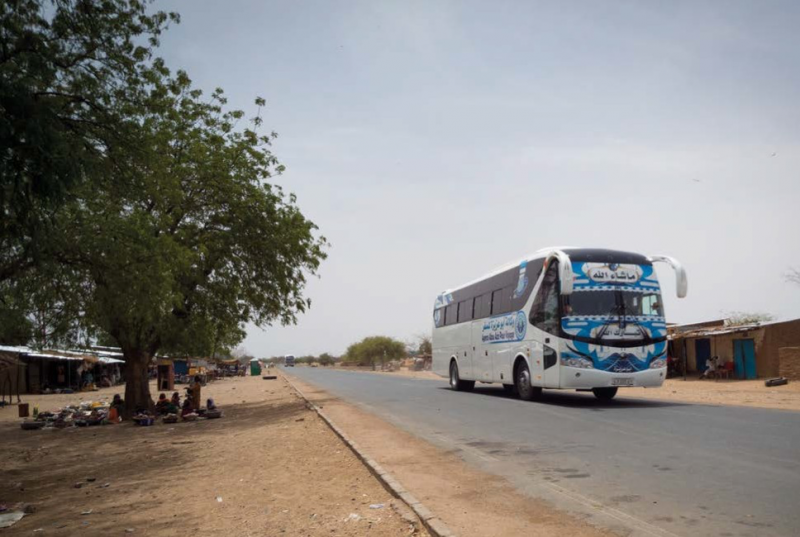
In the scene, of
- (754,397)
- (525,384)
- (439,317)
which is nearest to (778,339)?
(754,397)

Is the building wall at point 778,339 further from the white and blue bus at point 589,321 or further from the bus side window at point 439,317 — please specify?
the white and blue bus at point 589,321

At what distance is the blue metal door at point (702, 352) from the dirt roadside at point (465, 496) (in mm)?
28514

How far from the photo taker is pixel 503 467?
8312 millimetres

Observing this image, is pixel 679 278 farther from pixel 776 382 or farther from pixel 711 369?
pixel 711 369

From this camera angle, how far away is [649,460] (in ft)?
26.9

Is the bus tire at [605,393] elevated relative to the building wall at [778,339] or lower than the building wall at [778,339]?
lower

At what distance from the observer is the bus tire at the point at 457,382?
26297 millimetres

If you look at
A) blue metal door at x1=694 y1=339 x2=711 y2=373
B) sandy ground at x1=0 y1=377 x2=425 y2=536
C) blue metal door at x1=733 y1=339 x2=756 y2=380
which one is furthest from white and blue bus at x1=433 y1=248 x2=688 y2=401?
blue metal door at x1=694 y1=339 x2=711 y2=373

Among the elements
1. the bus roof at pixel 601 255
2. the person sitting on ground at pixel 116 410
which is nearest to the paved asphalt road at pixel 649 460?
the bus roof at pixel 601 255

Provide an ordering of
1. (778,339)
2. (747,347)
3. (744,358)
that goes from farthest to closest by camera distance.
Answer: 1. (744,358)
2. (747,347)
3. (778,339)

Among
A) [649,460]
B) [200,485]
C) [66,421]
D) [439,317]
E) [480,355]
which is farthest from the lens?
[439,317]

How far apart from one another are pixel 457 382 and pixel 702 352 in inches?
660

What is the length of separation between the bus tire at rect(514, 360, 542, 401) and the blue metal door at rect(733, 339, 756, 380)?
1745cm

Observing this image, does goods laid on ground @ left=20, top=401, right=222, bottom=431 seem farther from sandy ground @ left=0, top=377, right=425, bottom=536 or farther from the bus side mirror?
the bus side mirror
